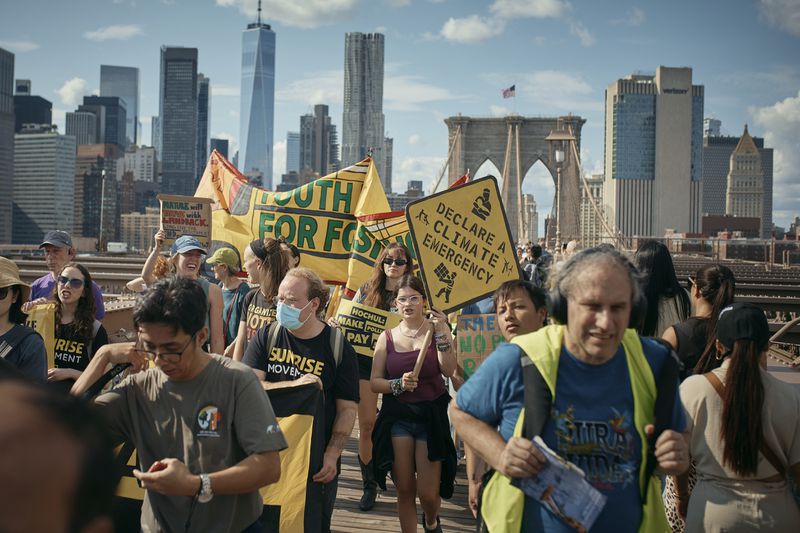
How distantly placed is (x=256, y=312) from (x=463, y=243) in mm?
1301

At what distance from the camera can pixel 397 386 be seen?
4168 millimetres

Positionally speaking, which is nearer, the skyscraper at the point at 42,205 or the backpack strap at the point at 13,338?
the backpack strap at the point at 13,338

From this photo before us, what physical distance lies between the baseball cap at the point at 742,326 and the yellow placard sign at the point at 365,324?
106 inches

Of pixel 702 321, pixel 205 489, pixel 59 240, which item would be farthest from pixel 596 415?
pixel 59 240

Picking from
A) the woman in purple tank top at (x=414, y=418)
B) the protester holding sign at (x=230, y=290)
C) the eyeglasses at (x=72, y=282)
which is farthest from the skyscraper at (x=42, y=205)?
the woman in purple tank top at (x=414, y=418)

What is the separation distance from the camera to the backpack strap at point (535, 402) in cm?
215

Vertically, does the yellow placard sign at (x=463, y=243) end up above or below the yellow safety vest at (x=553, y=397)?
above

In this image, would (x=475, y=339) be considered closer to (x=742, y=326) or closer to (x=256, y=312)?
(x=256, y=312)

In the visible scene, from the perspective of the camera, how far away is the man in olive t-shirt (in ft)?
7.76

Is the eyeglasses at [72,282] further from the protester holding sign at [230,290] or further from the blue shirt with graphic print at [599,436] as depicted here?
the blue shirt with graphic print at [599,436]

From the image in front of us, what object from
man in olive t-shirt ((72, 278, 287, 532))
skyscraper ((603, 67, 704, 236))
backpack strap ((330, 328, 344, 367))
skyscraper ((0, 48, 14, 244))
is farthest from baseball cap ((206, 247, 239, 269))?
skyscraper ((0, 48, 14, 244))

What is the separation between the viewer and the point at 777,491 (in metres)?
2.76

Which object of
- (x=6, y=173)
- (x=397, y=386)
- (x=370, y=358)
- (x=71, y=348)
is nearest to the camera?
(x=397, y=386)

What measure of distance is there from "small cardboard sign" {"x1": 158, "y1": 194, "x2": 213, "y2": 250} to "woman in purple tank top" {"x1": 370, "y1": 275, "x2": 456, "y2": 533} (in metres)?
A: 4.02
